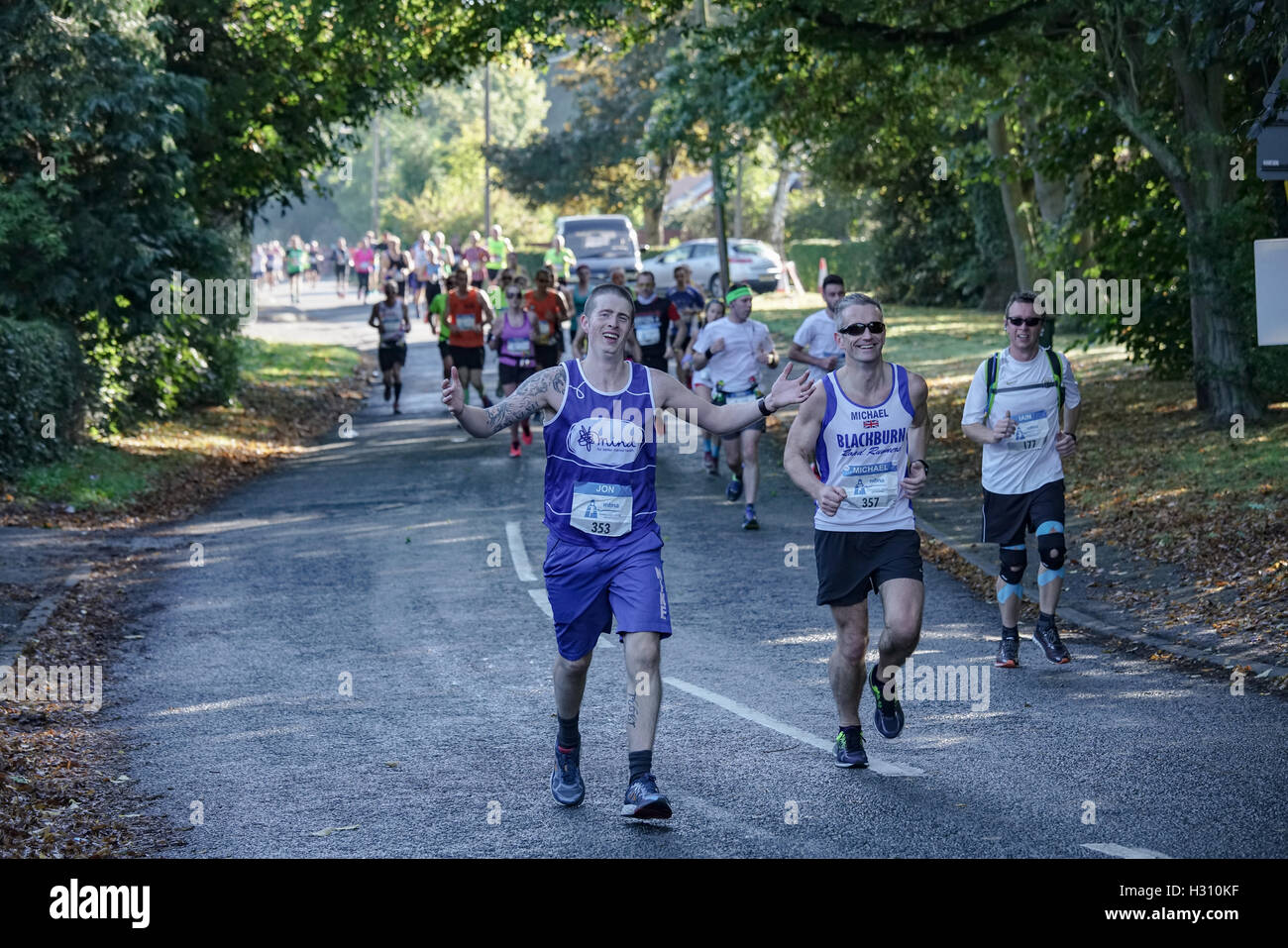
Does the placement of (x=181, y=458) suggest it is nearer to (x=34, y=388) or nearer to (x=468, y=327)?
(x=34, y=388)

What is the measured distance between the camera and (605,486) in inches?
264

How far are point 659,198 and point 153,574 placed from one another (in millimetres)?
50671

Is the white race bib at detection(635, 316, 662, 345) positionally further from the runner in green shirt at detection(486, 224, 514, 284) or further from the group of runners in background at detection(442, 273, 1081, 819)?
the runner in green shirt at detection(486, 224, 514, 284)

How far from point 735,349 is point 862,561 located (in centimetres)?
840

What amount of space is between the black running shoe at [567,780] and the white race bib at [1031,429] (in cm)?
372

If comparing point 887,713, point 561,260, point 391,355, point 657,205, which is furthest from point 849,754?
point 657,205

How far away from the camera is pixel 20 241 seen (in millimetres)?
17188

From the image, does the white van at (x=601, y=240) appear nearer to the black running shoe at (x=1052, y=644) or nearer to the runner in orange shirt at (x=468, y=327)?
the runner in orange shirt at (x=468, y=327)

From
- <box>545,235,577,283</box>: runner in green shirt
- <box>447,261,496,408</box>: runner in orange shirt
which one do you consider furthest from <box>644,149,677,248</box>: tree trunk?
<box>447,261,496,408</box>: runner in orange shirt

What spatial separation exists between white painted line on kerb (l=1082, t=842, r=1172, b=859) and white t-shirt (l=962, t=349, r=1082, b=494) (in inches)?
144

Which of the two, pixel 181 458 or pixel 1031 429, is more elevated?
pixel 1031 429
